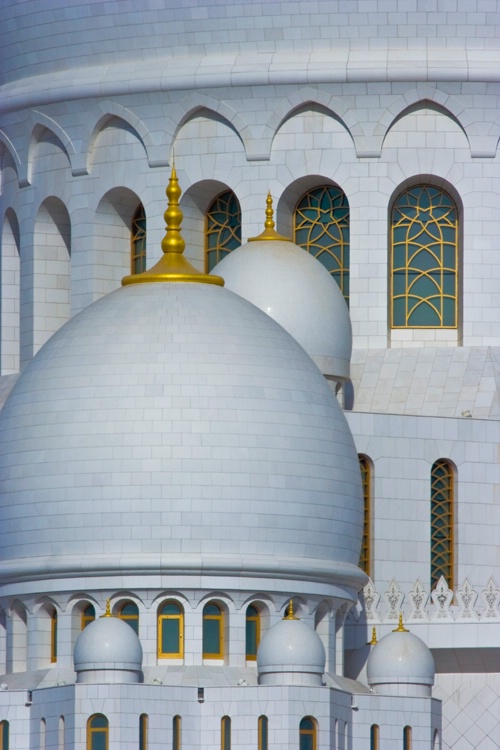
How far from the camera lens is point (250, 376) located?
63.0 m

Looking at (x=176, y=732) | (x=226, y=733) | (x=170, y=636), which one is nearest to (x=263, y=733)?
(x=226, y=733)

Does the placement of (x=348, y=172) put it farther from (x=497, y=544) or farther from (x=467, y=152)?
(x=497, y=544)

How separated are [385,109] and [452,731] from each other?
14.9m

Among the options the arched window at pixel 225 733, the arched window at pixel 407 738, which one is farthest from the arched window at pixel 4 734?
the arched window at pixel 407 738

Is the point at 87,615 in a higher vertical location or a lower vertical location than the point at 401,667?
higher

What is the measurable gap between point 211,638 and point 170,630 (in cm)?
81

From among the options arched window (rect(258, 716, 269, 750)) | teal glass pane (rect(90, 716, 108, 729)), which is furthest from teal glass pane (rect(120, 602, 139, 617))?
arched window (rect(258, 716, 269, 750))

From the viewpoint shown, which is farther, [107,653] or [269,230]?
[269,230]

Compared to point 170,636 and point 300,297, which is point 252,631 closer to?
point 170,636

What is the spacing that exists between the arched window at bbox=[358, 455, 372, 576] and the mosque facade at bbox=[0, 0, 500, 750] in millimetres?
68

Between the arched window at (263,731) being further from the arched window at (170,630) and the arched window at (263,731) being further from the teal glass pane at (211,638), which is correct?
the arched window at (170,630)

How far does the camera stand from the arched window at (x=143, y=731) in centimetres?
5950

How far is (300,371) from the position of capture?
63.9 meters

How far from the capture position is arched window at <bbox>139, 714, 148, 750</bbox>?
59.5 m
